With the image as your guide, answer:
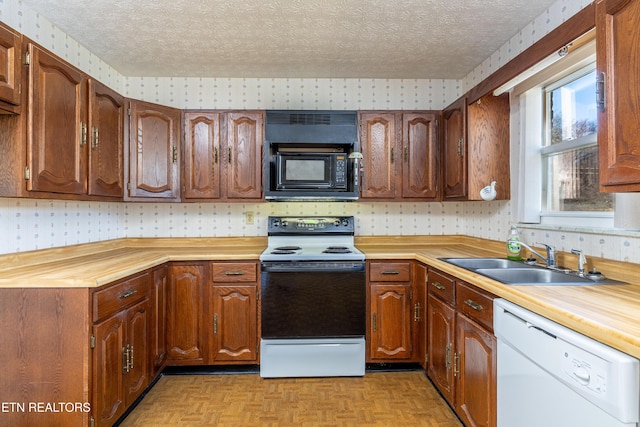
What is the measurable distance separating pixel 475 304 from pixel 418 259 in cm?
83

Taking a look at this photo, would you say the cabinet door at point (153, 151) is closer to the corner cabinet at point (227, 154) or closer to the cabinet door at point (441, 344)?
the corner cabinet at point (227, 154)

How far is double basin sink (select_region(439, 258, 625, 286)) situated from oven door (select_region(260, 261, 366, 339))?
80 centimetres

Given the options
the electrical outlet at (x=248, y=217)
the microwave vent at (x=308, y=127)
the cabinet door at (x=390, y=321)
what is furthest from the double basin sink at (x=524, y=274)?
the electrical outlet at (x=248, y=217)

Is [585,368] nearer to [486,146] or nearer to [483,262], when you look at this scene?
[483,262]

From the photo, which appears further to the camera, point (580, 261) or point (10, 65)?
point (580, 261)

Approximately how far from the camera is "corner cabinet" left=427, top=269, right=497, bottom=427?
162cm

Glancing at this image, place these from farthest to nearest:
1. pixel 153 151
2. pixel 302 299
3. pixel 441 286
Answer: pixel 153 151
pixel 302 299
pixel 441 286

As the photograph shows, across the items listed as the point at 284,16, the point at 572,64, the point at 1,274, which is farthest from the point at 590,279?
the point at 1,274

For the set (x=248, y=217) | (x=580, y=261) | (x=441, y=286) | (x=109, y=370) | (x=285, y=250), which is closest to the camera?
(x=580, y=261)

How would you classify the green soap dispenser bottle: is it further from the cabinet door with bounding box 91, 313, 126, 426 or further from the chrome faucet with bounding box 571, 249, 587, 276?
the cabinet door with bounding box 91, 313, 126, 426

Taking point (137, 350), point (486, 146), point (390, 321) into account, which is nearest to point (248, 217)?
point (137, 350)

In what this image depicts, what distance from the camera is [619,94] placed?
1.20m

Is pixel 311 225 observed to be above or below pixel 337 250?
above

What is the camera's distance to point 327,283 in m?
2.55
